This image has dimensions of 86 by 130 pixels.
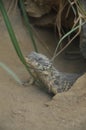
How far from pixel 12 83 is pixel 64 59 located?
816 mm

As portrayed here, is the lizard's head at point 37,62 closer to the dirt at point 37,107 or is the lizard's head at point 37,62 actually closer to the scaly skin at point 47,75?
the scaly skin at point 47,75

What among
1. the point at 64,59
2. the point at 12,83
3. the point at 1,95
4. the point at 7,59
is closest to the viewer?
the point at 1,95

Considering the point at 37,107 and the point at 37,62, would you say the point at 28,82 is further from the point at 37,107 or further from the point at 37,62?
the point at 37,107

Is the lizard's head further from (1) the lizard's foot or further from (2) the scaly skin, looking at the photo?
(1) the lizard's foot

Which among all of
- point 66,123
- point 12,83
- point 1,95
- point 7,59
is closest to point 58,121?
point 66,123

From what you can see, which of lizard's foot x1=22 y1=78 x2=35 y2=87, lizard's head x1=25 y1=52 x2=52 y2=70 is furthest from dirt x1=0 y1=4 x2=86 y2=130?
lizard's head x1=25 y1=52 x2=52 y2=70

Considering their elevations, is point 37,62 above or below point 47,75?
above

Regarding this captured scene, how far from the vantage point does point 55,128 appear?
2.25 m

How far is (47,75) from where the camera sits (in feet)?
9.54

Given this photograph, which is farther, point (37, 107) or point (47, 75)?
point (47, 75)

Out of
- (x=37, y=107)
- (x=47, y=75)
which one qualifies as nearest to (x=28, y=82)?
(x=47, y=75)

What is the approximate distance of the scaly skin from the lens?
9.46 feet

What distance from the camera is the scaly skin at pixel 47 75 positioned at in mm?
2883

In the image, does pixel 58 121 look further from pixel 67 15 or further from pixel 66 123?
pixel 67 15
